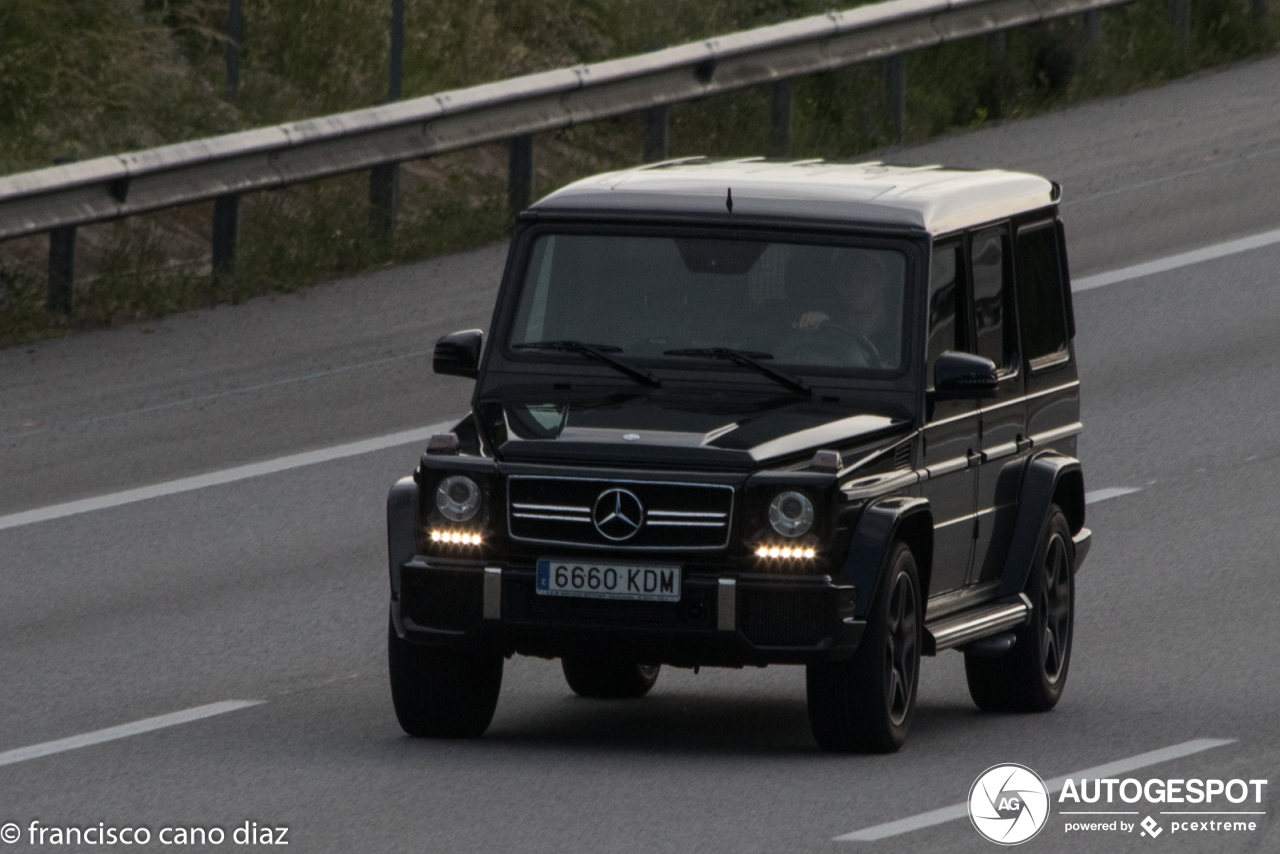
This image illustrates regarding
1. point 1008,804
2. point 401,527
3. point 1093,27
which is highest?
point 1093,27

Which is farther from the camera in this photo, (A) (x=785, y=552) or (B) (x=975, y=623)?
(B) (x=975, y=623)

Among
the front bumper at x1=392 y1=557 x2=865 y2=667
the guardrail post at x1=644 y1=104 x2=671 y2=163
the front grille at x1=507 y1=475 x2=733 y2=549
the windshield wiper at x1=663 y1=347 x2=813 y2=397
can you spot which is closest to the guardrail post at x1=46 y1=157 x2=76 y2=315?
the guardrail post at x1=644 y1=104 x2=671 y2=163

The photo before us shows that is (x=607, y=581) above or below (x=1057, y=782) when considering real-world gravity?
above

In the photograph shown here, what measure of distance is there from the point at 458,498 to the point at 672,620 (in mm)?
801

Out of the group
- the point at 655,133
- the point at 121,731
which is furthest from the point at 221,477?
the point at 655,133

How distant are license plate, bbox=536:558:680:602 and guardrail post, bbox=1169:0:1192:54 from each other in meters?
15.3

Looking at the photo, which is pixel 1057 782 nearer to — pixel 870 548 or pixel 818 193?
pixel 870 548

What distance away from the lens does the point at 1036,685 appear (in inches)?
400

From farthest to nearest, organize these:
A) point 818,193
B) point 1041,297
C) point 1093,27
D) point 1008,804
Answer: point 1093,27 → point 1041,297 → point 818,193 → point 1008,804

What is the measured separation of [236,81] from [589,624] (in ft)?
42.4

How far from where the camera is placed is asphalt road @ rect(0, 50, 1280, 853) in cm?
828

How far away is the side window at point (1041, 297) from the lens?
34.4 feet

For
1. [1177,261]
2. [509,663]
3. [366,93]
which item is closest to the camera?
[509,663]

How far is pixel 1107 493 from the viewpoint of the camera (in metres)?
13.7
